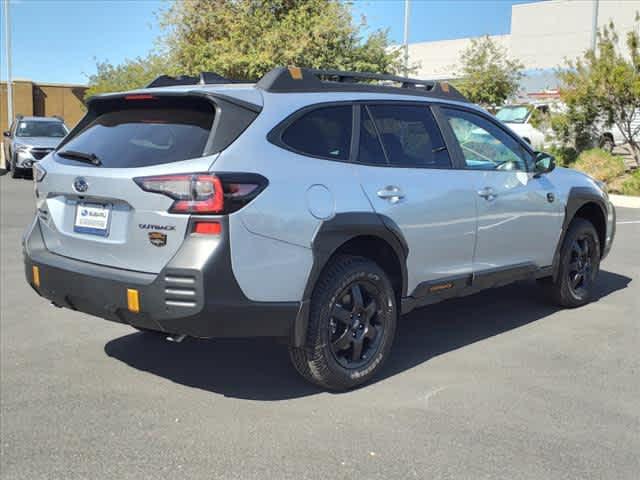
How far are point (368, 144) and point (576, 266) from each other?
2823 mm

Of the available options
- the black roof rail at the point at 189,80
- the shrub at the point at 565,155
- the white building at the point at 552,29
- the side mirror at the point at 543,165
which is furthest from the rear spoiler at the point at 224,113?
the white building at the point at 552,29

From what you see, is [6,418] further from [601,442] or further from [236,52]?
[236,52]

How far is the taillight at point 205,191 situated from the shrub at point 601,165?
15.0 meters

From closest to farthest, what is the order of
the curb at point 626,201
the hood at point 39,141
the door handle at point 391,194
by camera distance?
the door handle at point 391,194 < the curb at point 626,201 < the hood at point 39,141

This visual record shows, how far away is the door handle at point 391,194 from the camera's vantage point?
448 cm

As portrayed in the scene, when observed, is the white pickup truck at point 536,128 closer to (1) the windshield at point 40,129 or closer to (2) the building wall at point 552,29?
(1) the windshield at point 40,129

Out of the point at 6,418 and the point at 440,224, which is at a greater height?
the point at 440,224

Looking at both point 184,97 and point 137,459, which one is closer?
point 137,459

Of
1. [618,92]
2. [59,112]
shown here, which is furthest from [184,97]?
[59,112]

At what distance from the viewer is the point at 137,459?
11.7 feet

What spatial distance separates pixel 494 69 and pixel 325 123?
30625mm

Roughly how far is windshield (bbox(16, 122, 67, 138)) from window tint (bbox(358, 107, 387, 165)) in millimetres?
18037

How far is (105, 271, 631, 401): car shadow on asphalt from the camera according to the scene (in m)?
4.62

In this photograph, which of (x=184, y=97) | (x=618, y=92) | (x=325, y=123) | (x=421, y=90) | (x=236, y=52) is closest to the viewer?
(x=184, y=97)
